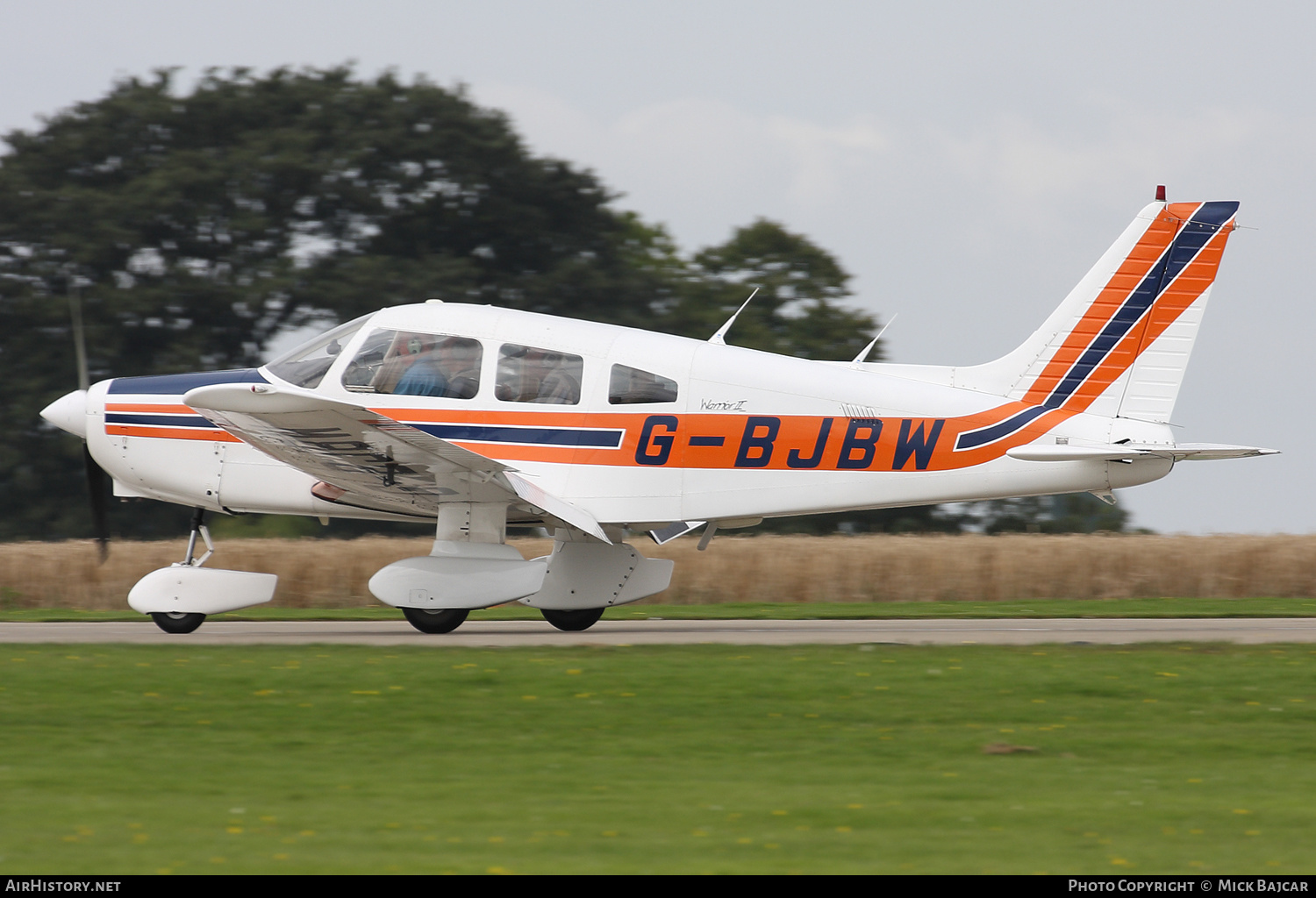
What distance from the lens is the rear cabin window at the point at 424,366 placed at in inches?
496

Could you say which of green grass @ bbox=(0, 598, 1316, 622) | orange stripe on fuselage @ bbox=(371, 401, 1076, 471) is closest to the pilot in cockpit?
orange stripe on fuselage @ bbox=(371, 401, 1076, 471)

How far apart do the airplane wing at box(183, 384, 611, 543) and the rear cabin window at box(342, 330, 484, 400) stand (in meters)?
0.83

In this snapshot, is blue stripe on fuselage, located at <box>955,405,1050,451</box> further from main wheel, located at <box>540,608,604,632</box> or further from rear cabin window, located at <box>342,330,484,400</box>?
rear cabin window, located at <box>342,330,484,400</box>

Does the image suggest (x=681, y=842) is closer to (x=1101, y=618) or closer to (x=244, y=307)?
(x=1101, y=618)

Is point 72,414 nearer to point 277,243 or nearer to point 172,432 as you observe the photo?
point 172,432

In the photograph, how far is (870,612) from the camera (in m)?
16.7

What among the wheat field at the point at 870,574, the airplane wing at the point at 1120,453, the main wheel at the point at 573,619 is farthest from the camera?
the wheat field at the point at 870,574

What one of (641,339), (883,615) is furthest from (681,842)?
(883,615)

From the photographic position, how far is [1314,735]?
27.2 feet

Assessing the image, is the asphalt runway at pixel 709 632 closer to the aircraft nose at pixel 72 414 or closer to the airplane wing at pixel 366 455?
the airplane wing at pixel 366 455

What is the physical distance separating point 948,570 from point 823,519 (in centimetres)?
848

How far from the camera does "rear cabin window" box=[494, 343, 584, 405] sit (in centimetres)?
1258

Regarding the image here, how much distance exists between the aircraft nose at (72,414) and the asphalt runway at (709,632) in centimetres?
199

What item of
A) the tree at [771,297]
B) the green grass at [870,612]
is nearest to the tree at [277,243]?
the tree at [771,297]
